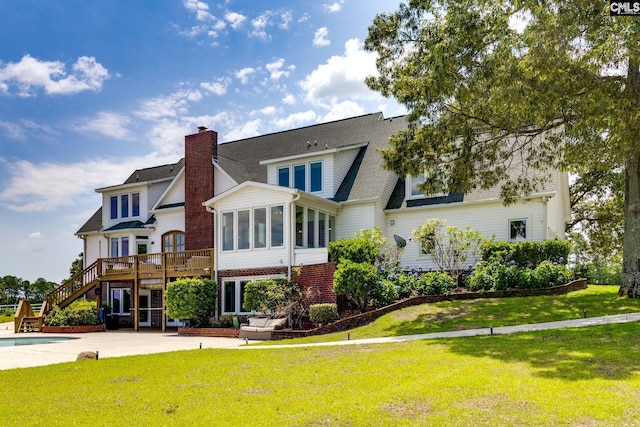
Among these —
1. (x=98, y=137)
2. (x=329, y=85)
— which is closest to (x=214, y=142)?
(x=98, y=137)

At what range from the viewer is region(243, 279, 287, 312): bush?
61.0 feet

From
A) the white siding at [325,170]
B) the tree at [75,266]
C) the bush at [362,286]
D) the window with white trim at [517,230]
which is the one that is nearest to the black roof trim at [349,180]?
the white siding at [325,170]

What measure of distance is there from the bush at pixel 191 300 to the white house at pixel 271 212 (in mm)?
819

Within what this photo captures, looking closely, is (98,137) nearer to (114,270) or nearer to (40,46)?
(40,46)

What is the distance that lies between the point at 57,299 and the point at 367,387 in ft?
76.0

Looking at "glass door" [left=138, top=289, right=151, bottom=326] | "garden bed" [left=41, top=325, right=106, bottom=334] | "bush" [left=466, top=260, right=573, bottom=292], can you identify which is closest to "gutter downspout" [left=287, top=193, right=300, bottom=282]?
"bush" [left=466, top=260, right=573, bottom=292]

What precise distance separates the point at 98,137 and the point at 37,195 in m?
4.01

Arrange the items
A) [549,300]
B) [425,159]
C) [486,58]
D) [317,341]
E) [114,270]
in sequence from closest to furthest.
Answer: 1. [486,58]
2. [317,341]
3. [549,300]
4. [425,159]
5. [114,270]

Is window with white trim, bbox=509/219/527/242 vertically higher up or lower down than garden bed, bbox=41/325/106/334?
higher up

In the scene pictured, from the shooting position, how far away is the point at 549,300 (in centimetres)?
1617

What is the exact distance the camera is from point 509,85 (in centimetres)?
1271

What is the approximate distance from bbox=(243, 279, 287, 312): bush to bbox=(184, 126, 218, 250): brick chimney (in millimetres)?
6376

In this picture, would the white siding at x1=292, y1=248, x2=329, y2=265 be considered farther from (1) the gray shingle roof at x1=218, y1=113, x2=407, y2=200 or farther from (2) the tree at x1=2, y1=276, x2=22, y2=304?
(2) the tree at x1=2, y1=276, x2=22, y2=304

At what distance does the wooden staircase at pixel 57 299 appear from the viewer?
80.4 feet
